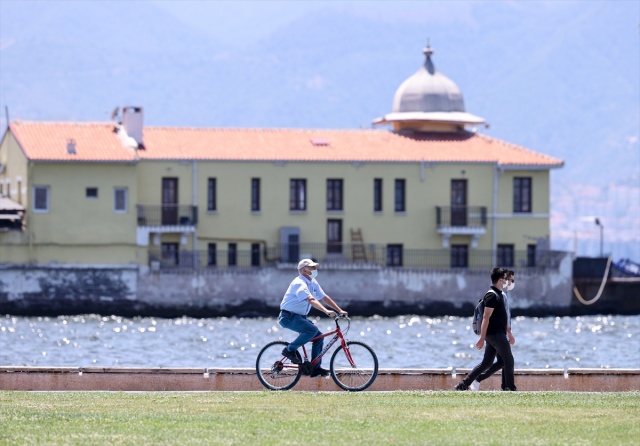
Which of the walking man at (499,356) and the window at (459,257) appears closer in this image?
the walking man at (499,356)

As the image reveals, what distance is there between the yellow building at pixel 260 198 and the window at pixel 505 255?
64 millimetres

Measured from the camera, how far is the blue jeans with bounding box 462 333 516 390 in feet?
82.9

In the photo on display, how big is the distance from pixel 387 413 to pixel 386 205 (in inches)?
2118

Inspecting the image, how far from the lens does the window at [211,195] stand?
242ft

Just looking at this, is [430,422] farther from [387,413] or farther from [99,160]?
[99,160]

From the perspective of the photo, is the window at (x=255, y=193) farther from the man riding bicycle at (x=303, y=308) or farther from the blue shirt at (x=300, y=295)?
the blue shirt at (x=300, y=295)

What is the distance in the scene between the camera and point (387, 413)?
21562 millimetres

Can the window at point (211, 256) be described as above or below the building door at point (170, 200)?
below

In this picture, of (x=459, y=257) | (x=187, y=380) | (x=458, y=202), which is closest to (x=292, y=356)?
(x=187, y=380)

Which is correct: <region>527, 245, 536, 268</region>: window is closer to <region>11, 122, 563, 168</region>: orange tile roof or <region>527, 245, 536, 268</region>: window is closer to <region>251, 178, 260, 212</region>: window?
<region>11, 122, 563, 168</region>: orange tile roof

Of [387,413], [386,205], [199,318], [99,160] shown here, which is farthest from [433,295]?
[387,413]

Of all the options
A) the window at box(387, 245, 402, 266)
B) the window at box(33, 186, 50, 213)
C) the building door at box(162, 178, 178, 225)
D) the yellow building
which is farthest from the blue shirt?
the window at box(387, 245, 402, 266)

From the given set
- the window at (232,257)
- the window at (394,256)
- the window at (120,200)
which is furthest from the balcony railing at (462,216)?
the window at (120,200)

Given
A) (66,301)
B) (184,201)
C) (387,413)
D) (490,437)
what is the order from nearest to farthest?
(490,437)
(387,413)
(66,301)
(184,201)
